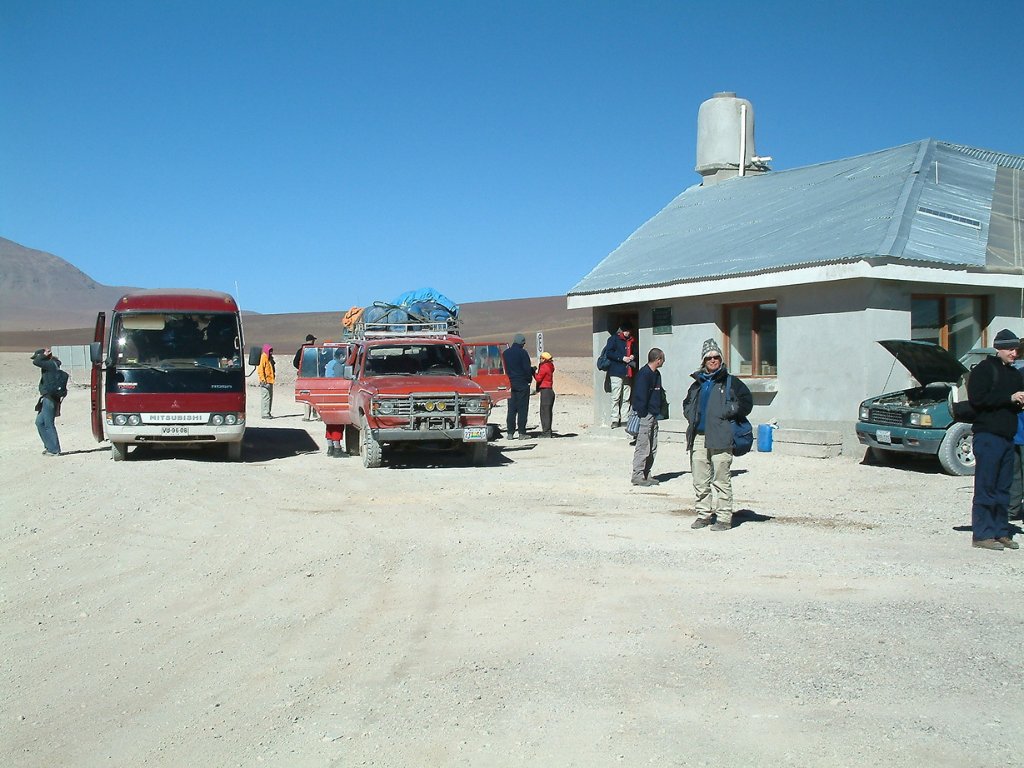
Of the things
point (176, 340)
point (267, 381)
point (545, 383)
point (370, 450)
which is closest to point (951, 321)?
point (545, 383)

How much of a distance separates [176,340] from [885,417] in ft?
34.9

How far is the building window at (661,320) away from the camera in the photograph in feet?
63.5

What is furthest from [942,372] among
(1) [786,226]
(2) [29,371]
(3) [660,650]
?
(2) [29,371]

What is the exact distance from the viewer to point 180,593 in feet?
25.4

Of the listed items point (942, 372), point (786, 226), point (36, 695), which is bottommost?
point (36, 695)

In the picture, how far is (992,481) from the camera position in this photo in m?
8.58

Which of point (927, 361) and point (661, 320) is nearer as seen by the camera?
point (927, 361)

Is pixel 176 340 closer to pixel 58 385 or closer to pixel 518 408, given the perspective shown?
pixel 58 385

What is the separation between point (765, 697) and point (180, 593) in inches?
180

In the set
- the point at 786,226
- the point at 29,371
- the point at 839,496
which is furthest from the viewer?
the point at 29,371

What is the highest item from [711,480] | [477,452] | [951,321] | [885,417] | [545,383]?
[951,321]

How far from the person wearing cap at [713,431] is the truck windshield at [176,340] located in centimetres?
878

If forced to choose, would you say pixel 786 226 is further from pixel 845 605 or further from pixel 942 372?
pixel 845 605

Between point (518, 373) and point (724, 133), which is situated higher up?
point (724, 133)
